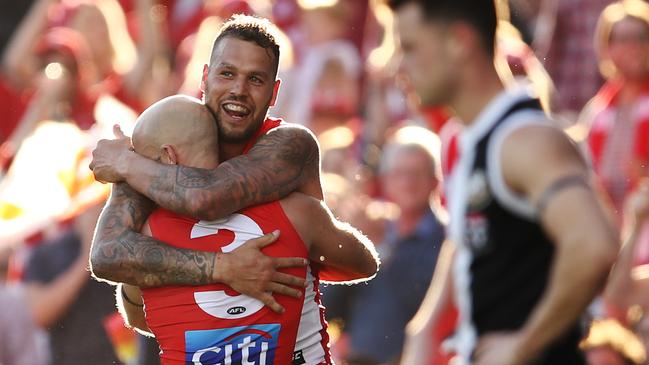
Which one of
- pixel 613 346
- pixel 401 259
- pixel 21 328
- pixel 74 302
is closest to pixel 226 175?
pixel 613 346

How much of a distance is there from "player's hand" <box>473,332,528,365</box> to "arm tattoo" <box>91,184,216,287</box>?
1.38 metres

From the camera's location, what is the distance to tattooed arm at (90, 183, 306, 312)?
5250 millimetres

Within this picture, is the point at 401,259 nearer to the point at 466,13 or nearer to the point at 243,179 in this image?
the point at 466,13

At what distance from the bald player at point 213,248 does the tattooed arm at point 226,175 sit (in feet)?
0.23

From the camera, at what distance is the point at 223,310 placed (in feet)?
17.4

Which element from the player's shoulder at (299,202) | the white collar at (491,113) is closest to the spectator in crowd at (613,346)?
the white collar at (491,113)

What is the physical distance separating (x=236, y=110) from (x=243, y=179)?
240mm

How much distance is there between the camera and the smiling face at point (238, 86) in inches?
211

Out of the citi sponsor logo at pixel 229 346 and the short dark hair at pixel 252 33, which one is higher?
the short dark hair at pixel 252 33

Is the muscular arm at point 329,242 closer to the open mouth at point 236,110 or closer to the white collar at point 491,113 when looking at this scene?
the open mouth at point 236,110

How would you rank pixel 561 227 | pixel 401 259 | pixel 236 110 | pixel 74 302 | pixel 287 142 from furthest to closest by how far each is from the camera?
pixel 74 302
pixel 401 259
pixel 561 227
pixel 287 142
pixel 236 110

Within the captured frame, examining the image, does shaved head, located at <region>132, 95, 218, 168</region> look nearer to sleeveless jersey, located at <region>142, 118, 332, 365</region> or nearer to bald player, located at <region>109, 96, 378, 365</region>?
bald player, located at <region>109, 96, 378, 365</region>

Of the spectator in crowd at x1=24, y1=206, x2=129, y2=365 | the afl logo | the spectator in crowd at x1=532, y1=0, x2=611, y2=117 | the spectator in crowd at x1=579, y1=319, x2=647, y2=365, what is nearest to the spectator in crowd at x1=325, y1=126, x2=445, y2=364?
the spectator in crowd at x1=24, y1=206, x2=129, y2=365

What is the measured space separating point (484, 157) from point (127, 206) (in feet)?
5.07
